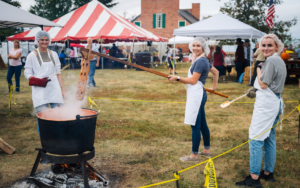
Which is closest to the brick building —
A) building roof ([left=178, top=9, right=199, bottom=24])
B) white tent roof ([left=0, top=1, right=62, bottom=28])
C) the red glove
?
building roof ([left=178, top=9, right=199, bottom=24])

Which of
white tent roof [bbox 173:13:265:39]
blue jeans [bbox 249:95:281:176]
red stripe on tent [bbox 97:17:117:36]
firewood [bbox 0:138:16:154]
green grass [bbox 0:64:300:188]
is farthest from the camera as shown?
red stripe on tent [bbox 97:17:117:36]

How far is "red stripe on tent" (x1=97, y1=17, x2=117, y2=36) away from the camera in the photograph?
56.2 ft

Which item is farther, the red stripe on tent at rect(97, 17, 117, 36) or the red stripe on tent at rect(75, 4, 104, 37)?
the red stripe on tent at rect(75, 4, 104, 37)

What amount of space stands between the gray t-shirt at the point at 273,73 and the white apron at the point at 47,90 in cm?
276

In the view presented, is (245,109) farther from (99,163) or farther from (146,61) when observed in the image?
(146,61)

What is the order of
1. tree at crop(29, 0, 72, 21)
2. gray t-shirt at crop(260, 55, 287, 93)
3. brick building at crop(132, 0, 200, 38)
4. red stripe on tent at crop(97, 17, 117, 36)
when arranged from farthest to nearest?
tree at crop(29, 0, 72, 21), brick building at crop(132, 0, 200, 38), red stripe on tent at crop(97, 17, 117, 36), gray t-shirt at crop(260, 55, 287, 93)

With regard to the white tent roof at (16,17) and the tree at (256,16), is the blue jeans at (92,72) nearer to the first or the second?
the white tent roof at (16,17)

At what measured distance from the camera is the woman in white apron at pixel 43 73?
3.72 metres

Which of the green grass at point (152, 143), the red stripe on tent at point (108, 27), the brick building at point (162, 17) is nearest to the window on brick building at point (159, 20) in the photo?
the brick building at point (162, 17)

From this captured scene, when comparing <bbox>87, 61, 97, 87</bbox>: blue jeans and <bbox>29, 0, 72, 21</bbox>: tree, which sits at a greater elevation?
<bbox>29, 0, 72, 21</bbox>: tree

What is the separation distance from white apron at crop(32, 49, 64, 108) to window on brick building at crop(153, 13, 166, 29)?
1420 inches

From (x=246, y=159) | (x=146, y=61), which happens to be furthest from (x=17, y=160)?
(x=146, y=61)

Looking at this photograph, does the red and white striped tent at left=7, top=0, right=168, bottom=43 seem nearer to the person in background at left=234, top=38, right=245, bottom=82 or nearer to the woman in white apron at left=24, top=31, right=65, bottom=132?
the person in background at left=234, top=38, right=245, bottom=82

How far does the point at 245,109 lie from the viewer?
7438 millimetres
